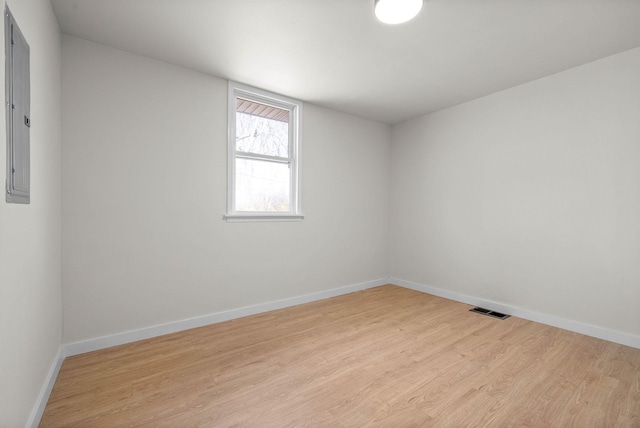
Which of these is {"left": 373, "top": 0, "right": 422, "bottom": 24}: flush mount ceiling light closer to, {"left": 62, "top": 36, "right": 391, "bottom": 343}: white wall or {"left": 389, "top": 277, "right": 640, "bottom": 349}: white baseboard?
{"left": 62, "top": 36, "right": 391, "bottom": 343}: white wall

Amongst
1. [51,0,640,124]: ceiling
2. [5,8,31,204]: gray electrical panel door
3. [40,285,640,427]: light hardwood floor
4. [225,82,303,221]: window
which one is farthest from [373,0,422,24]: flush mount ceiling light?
[40,285,640,427]: light hardwood floor

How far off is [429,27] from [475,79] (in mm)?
1234

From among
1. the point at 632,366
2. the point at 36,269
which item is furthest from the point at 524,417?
the point at 36,269

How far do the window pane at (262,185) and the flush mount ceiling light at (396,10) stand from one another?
6.81 ft

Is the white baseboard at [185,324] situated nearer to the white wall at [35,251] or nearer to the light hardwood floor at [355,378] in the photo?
the light hardwood floor at [355,378]

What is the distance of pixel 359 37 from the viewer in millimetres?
2467

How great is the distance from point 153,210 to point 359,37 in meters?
2.46

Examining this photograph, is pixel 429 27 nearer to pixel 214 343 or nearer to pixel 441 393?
pixel 441 393

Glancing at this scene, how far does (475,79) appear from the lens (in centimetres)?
321

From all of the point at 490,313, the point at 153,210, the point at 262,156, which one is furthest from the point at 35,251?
the point at 490,313

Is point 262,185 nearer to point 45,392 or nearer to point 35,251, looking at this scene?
point 35,251

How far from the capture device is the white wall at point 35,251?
1262 millimetres

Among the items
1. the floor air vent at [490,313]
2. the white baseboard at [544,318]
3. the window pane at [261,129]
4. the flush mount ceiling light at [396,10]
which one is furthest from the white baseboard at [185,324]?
the flush mount ceiling light at [396,10]

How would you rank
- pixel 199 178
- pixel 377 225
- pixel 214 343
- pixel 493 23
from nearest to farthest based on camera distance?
pixel 493 23 → pixel 214 343 → pixel 199 178 → pixel 377 225
